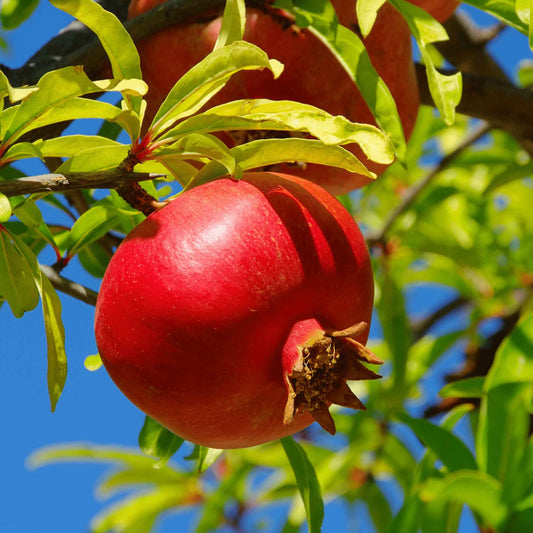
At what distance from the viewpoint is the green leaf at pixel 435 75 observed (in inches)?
37.9

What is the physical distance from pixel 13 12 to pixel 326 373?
86 centimetres

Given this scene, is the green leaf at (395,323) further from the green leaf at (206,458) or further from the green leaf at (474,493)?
the green leaf at (206,458)

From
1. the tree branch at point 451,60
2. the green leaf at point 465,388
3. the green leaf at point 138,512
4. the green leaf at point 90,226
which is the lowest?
the green leaf at point 138,512

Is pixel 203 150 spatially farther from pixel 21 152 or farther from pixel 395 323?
pixel 395 323

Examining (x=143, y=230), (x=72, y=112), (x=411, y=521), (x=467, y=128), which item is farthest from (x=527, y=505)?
(x=467, y=128)

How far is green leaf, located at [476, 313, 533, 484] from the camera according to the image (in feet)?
4.48

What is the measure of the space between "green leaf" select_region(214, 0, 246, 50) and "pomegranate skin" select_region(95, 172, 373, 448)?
16cm

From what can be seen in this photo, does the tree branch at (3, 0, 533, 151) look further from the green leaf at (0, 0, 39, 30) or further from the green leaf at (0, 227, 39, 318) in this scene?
the green leaf at (0, 227, 39, 318)

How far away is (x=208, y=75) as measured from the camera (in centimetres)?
81

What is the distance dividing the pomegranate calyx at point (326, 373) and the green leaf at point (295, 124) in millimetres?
174

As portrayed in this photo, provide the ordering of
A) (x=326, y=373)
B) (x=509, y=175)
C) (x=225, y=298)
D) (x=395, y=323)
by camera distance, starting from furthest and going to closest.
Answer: (x=395, y=323), (x=509, y=175), (x=326, y=373), (x=225, y=298)

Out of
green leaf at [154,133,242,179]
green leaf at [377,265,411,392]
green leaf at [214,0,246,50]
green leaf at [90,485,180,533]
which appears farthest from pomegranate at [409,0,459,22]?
green leaf at [90,485,180,533]

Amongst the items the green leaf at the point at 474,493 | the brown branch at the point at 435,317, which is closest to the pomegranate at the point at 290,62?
the green leaf at the point at 474,493

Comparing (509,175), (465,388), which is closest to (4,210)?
(465,388)
